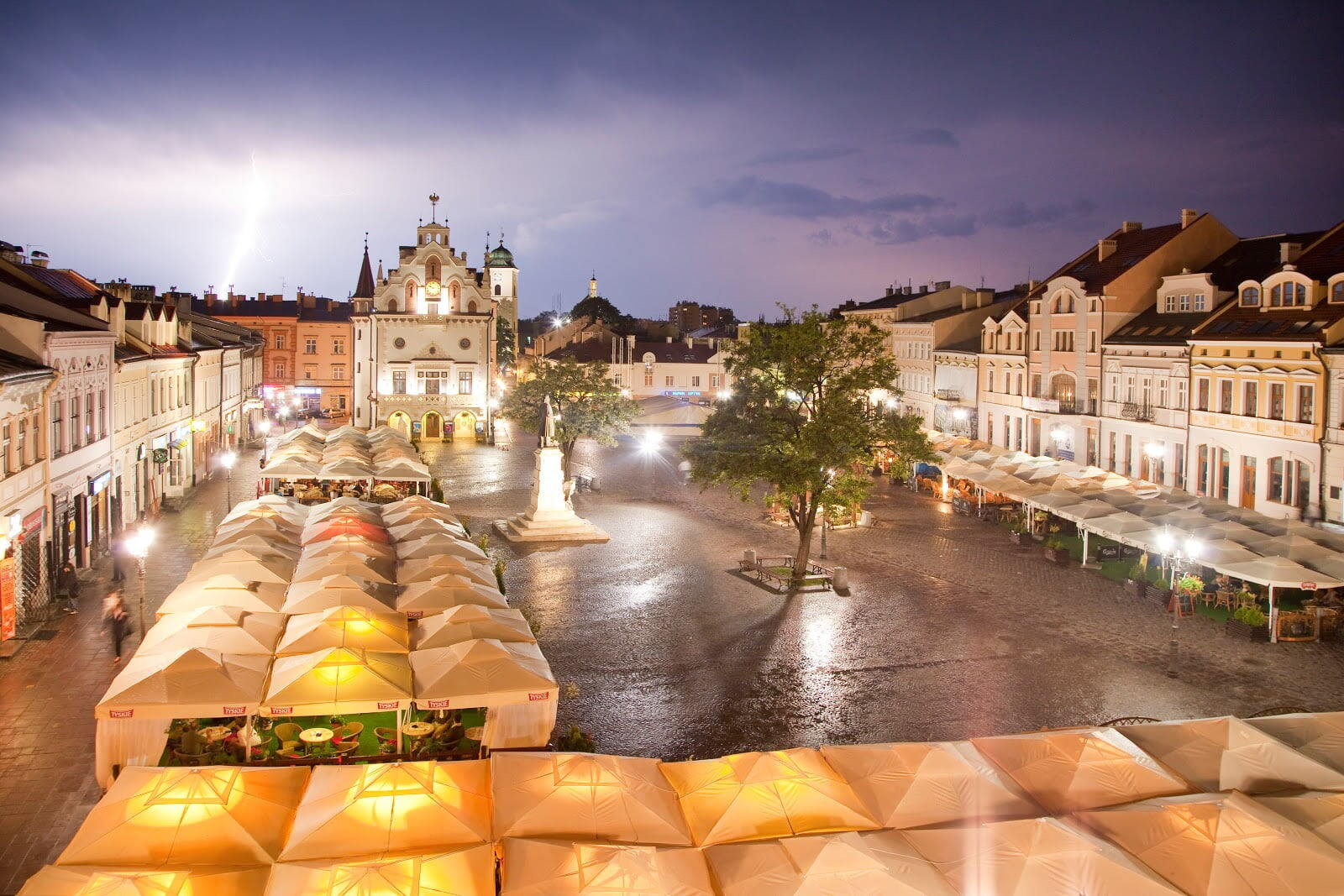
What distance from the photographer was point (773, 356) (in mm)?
32031

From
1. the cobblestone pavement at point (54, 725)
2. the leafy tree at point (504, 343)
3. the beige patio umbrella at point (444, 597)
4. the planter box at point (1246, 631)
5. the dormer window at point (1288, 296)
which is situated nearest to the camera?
the cobblestone pavement at point (54, 725)

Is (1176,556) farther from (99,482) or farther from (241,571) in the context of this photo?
(99,482)

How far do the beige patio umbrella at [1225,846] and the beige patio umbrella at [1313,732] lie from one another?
2946mm

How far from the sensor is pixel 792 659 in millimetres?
23547

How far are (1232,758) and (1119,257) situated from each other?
1719 inches

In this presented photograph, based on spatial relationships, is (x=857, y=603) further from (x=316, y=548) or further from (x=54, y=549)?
(x=54, y=549)

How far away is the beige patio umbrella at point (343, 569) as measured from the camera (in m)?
23.3

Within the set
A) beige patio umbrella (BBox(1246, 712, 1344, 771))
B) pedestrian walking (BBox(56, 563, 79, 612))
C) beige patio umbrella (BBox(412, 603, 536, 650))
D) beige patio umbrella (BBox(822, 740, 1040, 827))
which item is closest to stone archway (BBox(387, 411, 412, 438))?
pedestrian walking (BBox(56, 563, 79, 612))

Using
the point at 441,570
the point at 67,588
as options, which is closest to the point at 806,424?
the point at 441,570

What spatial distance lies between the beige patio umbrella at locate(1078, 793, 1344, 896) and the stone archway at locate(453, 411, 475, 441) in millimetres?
71831

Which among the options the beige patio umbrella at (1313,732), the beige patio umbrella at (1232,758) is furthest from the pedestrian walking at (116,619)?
the beige patio umbrella at (1313,732)

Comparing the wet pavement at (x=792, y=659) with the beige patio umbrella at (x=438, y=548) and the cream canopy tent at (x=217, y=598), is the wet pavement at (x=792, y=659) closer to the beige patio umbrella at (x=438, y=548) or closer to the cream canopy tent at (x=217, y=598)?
the cream canopy tent at (x=217, y=598)

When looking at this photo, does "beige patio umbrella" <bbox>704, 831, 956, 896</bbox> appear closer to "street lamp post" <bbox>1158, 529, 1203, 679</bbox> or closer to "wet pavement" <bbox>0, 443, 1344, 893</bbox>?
"wet pavement" <bbox>0, 443, 1344, 893</bbox>

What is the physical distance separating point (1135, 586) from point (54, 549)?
1146 inches
